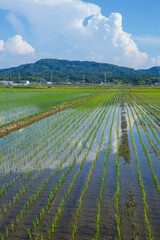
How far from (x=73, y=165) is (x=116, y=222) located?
276cm

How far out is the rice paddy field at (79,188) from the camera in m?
3.48

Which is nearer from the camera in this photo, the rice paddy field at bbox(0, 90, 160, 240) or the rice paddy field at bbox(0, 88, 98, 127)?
the rice paddy field at bbox(0, 90, 160, 240)

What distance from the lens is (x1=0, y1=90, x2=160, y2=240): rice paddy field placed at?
11.4 ft

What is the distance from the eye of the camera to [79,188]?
15.8 ft

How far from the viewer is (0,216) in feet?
12.4

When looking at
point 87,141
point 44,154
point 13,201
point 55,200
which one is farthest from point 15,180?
point 87,141

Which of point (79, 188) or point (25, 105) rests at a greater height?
point (25, 105)

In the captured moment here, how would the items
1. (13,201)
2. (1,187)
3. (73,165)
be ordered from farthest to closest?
(73,165)
(1,187)
(13,201)

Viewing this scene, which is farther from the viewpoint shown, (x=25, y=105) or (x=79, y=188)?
(x=25, y=105)

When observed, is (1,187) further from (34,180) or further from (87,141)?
(87,141)

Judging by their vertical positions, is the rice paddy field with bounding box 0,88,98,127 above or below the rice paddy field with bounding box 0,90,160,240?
above

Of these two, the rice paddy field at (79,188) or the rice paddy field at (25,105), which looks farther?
the rice paddy field at (25,105)

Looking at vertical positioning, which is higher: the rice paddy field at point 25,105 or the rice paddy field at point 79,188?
the rice paddy field at point 25,105

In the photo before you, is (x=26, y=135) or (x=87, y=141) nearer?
(x=87, y=141)
